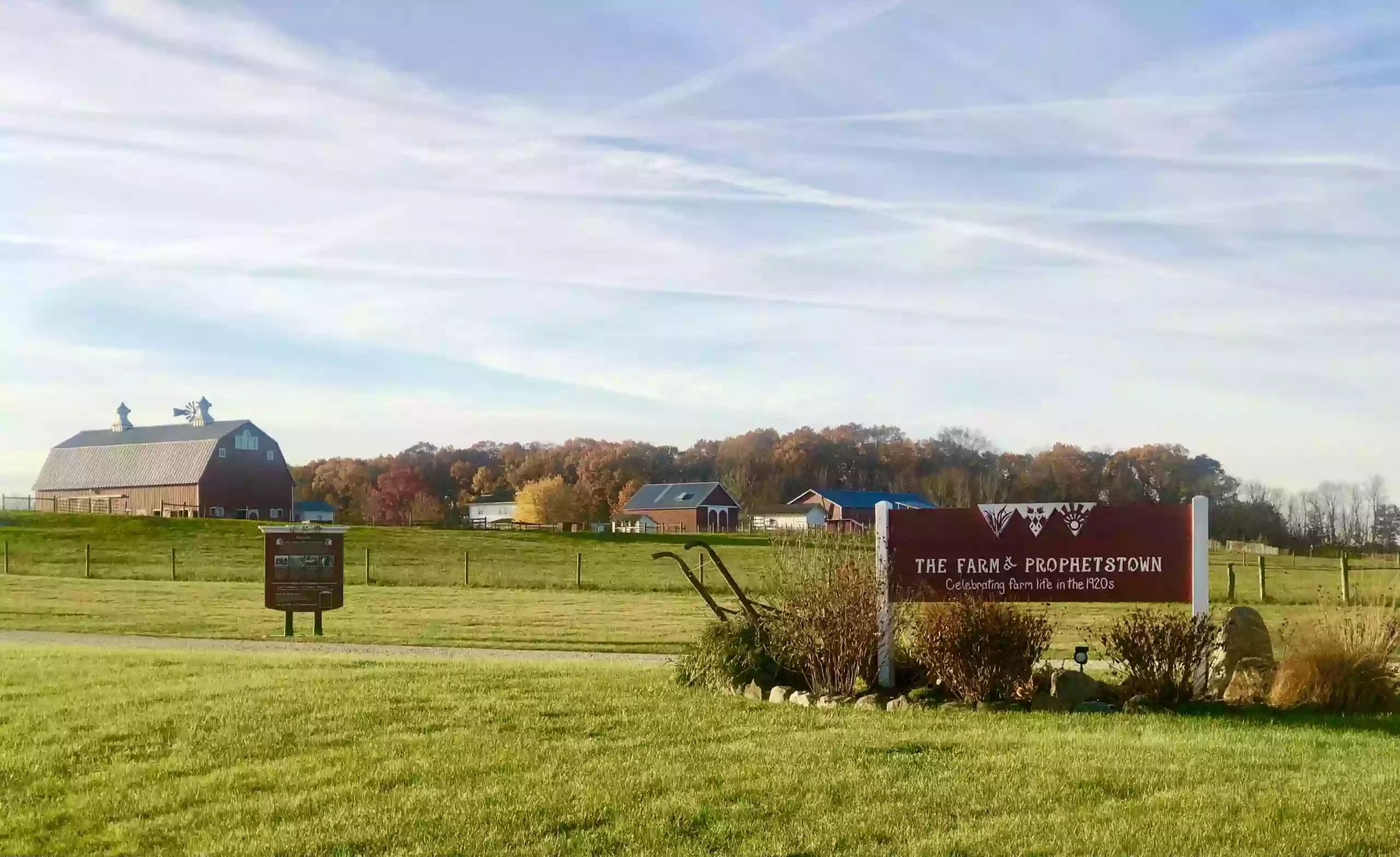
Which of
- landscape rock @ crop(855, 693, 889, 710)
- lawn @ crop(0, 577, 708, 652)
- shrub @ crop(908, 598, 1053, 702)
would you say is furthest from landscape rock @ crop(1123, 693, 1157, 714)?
lawn @ crop(0, 577, 708, 652)

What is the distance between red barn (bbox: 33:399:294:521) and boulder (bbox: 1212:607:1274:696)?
86667mm

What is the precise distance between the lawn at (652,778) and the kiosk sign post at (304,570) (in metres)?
10.4

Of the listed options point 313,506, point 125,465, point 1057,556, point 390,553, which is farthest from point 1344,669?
point 313,506

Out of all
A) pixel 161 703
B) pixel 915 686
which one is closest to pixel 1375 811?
pixel 915 686

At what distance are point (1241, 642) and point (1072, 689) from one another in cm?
231

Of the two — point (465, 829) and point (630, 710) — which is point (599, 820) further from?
point (630, 710)

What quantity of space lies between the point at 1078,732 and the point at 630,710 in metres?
3.65

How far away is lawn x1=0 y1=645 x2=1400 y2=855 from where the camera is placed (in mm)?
6988

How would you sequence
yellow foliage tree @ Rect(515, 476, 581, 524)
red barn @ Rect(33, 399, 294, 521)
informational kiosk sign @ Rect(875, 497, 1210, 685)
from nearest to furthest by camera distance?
informational kiosk sign @ Rect(875, 497, 1210, 685) → red barn @ Rect(33, 399, 294, 521) → yellow foliage tree @ Rect(515, 476, 581, 524)

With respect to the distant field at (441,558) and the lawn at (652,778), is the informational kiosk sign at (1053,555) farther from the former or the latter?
the distant field at (441,558)

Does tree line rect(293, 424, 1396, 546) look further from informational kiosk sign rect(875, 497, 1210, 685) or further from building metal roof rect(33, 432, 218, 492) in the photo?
informational kiosk sign rect(875, 497, 1210, 685)

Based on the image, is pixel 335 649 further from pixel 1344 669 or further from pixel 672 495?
pixel 672 495

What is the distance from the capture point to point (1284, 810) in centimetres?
750

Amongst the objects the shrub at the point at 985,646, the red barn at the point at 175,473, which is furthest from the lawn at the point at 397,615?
the red barn at the point at 175,473
